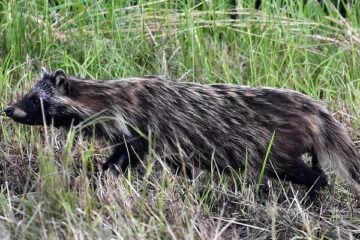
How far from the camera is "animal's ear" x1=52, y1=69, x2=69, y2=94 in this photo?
547 centimetres

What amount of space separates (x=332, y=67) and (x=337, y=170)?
1.79m

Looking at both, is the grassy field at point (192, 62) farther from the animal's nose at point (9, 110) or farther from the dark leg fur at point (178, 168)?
the animal's nose at point (9, 110)

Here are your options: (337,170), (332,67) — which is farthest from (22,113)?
(332,67)

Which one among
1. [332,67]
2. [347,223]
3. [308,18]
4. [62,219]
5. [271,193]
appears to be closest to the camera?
[62,219]

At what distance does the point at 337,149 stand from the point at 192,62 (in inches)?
74.5

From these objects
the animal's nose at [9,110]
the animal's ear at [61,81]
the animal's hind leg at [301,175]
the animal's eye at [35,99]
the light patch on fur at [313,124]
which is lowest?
the animal's hind leg at [301,175]

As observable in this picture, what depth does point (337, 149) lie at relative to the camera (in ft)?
18.3

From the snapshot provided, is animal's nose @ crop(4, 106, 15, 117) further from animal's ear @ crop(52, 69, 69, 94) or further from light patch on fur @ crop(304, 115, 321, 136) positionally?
light patch on fur @ crop(304, 115, 321, 136)

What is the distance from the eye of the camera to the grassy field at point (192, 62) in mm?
5031

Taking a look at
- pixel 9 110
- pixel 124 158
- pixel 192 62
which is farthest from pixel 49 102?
pixel 192 62

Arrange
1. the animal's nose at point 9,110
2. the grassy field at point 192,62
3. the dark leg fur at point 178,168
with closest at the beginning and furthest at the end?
the grassy field at point 192,62
the animal's nose at point 9,110
the dark leg fur at point 178,168

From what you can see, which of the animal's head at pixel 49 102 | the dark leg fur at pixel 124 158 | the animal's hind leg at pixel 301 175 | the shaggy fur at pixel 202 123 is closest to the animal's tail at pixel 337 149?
the shaggy fur at pixel 202 123

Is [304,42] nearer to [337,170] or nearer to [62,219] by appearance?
[337,170]

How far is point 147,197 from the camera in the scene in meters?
4.92
